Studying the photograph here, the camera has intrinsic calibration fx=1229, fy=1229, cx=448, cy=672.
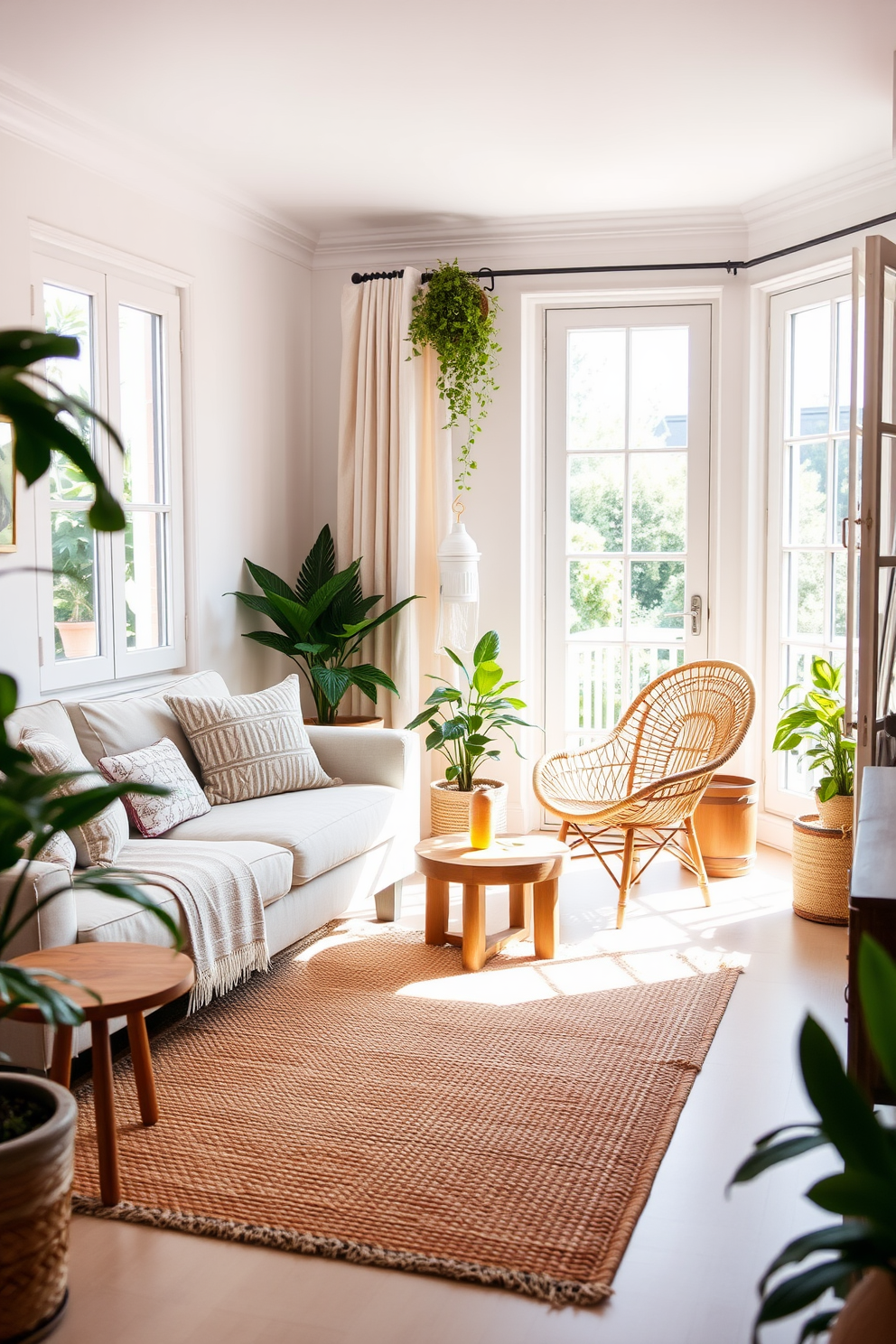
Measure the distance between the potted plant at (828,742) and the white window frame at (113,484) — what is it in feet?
7.52

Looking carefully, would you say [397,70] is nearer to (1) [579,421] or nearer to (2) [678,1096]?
(1) [579,421]

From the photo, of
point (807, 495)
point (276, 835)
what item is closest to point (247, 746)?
point (276, 835)

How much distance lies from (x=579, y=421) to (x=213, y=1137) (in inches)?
146

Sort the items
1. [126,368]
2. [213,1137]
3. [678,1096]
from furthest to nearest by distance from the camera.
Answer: [126,368] < [678,1096] < [213,1137]

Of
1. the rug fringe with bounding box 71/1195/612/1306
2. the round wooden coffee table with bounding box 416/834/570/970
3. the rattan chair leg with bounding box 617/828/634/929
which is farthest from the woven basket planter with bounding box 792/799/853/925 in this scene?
the rug fringe with bounding box 71/1195/612/1306

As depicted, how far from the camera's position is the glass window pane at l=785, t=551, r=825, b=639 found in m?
5.02

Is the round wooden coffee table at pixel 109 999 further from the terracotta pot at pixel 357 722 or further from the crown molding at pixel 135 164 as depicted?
the crown molding at pixel 135 164

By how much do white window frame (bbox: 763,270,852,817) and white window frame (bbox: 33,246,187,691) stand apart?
8.08 feet

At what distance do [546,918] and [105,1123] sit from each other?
5.83 ft

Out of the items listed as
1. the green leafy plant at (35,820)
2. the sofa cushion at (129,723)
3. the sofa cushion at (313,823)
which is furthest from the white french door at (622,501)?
the green leafy plant at (35,820)

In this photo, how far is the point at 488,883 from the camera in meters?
3.69

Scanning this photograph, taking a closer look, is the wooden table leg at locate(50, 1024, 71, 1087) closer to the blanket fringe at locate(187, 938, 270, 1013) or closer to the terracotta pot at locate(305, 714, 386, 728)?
the blanket fringe at locate(187, 938, 270, 1013)

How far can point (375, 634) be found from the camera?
5379 millimetres

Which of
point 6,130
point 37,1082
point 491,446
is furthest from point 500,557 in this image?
point 37,1082
